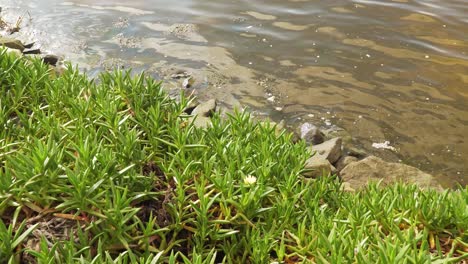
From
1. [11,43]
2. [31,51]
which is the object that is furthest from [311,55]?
[11,43]

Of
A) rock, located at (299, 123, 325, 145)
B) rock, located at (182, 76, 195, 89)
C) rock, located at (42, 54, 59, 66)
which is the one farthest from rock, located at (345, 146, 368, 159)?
rock, located at (42, 54, 59, 66)

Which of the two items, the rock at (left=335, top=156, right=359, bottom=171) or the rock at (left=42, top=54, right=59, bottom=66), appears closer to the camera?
the rock at (left=335, top=156, right=359, bottom=171)

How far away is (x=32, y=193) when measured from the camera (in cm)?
289

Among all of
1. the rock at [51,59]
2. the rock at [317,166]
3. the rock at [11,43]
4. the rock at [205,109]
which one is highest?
the rock at [11,43]

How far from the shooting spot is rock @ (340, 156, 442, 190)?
5680 mm

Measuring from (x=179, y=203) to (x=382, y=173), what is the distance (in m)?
3.38

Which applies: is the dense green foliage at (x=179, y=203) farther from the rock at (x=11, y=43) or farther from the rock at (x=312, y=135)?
the rock at (x=11, y=43)

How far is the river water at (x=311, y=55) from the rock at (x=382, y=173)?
0.62 meters

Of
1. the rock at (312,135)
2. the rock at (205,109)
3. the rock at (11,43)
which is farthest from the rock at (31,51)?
the rock at (312,135)

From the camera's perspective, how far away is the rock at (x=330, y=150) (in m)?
6.05

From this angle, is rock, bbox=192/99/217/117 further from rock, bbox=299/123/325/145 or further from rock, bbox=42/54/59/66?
rock, bbox=42/54/59/66

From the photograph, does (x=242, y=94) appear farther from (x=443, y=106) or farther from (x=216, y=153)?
(x=216, y=153)

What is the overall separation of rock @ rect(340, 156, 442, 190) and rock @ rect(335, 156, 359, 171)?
287 millimetres

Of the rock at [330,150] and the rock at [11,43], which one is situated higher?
the rock at [11,43]
